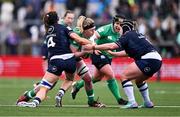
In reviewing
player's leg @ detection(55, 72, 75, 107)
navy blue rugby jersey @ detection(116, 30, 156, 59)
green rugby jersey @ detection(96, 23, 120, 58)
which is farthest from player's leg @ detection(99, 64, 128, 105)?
navy blue rugby jersey @ detection(116, 30, 156, 59)

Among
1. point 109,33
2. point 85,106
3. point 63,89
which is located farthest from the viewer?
point 109,33

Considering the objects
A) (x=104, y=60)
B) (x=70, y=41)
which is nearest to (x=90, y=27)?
(x=70, y=41)

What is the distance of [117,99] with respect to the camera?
20156mm

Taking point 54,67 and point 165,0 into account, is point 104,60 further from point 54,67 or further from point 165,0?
point 165,0

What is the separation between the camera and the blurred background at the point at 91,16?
34562 mm

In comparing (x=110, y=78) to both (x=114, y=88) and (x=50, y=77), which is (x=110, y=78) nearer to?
(x=114, y=88)

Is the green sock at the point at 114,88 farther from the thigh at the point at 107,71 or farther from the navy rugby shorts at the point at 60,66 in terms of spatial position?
the navy rugby shorts at the point at 60,66

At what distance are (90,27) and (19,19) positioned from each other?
19.5 meters

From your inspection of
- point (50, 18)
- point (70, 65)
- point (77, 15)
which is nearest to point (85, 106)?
point (70, 65)

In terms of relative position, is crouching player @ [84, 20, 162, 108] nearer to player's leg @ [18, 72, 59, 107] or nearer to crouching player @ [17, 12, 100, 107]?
crouching player @ [17, 12, 100, 107]

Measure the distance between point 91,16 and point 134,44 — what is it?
1813cm

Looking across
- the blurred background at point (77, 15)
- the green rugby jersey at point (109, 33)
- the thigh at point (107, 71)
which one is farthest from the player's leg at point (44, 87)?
the blurred background at point (77, 15)

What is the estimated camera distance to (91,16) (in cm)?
3622

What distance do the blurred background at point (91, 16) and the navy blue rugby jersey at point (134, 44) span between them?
14.9m
